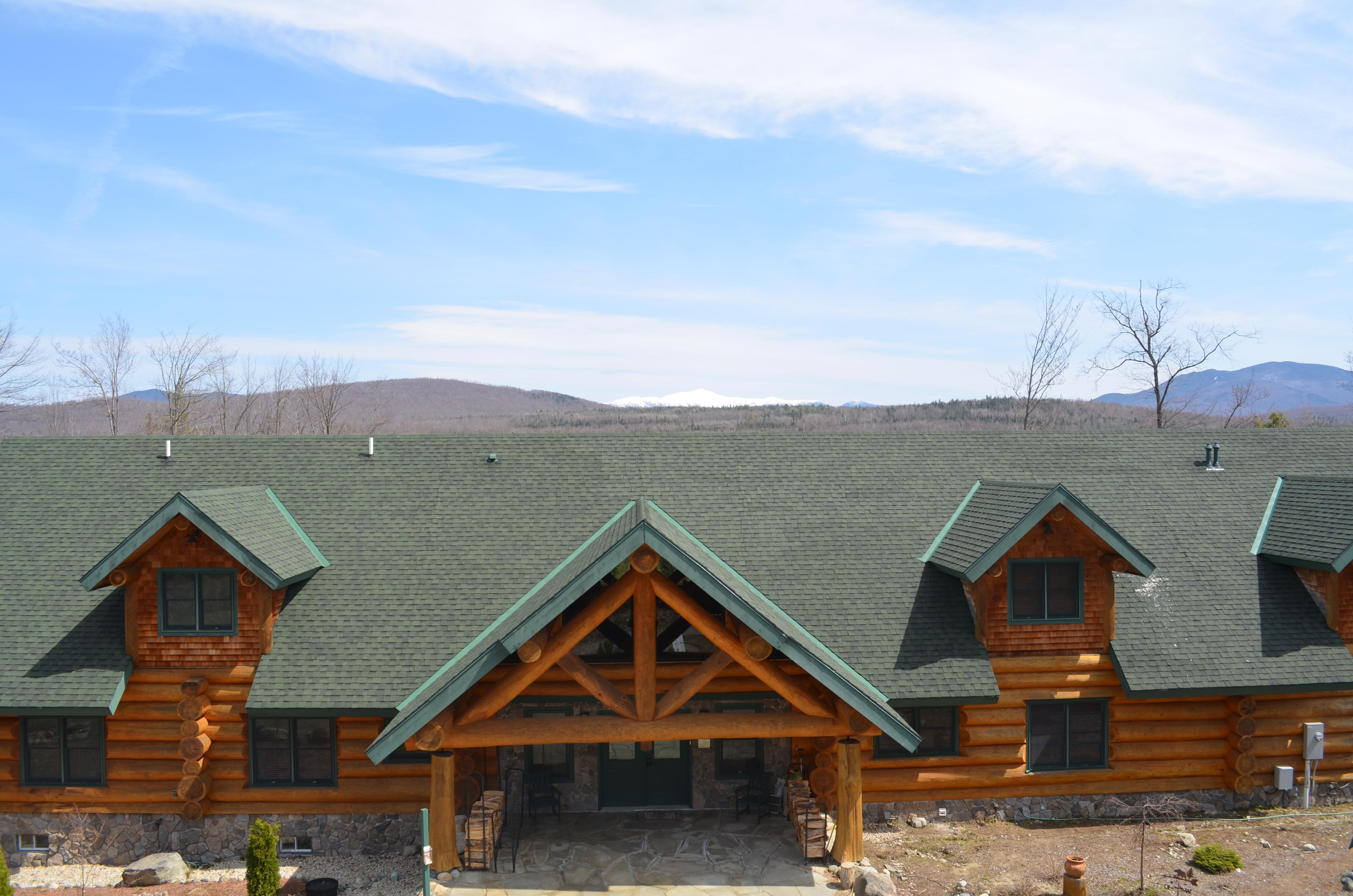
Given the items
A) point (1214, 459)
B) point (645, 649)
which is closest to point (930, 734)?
point (645, 649)

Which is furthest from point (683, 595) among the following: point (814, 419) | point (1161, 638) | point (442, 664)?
point (814, 419)

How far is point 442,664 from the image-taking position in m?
14.2

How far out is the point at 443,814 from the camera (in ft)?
41.1

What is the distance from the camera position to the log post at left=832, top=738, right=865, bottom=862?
12.9 m

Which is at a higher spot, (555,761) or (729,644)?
(729,644)

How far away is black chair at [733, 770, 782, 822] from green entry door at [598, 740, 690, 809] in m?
0.96

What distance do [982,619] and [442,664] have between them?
29.8 feet

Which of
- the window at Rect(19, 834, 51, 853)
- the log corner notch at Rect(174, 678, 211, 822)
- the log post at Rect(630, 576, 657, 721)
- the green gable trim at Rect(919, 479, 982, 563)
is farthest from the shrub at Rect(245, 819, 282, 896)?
the green gable trim at Rect(919, 479, 982, 563)

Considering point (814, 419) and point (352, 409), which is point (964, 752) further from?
point (352, 409)

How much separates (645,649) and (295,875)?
6952 mm

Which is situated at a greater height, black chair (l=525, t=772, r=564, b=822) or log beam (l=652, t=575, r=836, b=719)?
log beam (l=652, t=575, r=836, b=719)

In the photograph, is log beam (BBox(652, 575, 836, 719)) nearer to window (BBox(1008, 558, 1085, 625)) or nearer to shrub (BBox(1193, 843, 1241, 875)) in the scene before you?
window (BBox(1008, 558, 1085, 625))

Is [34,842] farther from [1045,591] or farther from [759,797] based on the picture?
[1045,591]

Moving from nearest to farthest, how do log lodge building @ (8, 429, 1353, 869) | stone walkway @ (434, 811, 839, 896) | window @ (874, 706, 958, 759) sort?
stone walkway @ (434, 811, 839, 896) < log lodge building @ (8, 429, 1353, 869) < window @ (874, 706, 958, 759)
